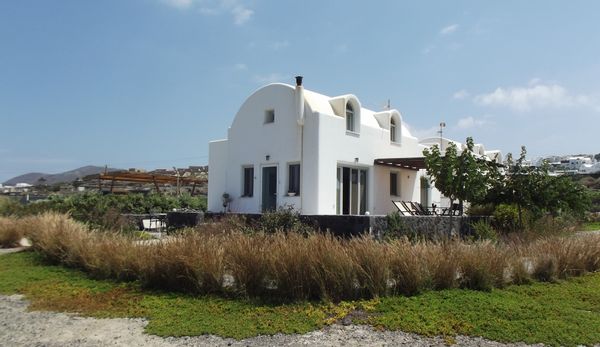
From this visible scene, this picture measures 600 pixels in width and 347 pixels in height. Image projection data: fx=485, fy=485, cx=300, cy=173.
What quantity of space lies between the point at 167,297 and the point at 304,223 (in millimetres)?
6101

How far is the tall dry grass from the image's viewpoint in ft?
26.1

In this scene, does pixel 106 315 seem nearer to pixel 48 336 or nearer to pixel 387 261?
pixel 48 336

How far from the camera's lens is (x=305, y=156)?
17.7 meters

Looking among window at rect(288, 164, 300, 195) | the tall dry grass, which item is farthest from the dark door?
the tall dry grass

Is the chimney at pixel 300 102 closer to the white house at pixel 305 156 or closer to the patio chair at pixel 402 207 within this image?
the white house at pixel 305 156

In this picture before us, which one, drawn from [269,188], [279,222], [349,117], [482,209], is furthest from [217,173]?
[482,209]

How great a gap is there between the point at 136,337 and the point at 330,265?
10.2 feet

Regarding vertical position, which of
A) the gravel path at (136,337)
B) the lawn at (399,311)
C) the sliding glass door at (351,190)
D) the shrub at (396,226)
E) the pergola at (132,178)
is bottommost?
the gravel path at (136,337)

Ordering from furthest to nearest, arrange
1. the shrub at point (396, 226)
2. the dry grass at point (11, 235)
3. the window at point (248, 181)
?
the window at point (248, 181)
the dry grass at point (11, 235)
the shrub at point (396, 226)

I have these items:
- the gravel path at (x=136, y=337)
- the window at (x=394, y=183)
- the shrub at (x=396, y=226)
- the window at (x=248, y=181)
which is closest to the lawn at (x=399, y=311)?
the gravel path at (x=136, y=337)

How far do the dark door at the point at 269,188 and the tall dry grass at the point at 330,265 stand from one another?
901 centimetres

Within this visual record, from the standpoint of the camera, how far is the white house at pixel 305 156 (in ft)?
57.9

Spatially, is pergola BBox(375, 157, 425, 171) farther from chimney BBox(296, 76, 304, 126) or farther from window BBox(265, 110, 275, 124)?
window BBox(265, 110, 275, 124)

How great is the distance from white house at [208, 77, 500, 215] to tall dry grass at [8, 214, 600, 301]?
850 centimetres
